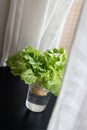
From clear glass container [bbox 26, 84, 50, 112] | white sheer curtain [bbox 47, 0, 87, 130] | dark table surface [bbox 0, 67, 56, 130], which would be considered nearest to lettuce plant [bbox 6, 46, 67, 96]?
Result: clear glass container [bbox 26, 84, 50, 112]

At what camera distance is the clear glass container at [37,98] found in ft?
3.08

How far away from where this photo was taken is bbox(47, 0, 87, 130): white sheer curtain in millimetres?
493

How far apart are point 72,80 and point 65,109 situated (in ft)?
0.24

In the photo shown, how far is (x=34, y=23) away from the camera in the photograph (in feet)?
3.78

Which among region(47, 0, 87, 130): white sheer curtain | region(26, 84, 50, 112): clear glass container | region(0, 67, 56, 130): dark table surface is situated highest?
region(47, 0, 87, 130): white sheer curtain

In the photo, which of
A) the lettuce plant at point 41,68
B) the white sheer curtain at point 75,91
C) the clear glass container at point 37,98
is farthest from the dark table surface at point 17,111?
the white sheer curtain at point 75,91

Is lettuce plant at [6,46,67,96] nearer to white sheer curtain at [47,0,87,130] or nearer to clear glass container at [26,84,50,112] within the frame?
clear glass container at [26,84,50,112]

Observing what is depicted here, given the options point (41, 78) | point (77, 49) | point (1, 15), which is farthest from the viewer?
point (1, 15)

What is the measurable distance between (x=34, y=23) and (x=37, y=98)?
41cm

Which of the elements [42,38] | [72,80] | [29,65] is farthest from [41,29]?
[72,80]

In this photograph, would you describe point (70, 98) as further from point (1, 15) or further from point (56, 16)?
point (1, 15)

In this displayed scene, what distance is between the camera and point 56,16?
44.2 inches

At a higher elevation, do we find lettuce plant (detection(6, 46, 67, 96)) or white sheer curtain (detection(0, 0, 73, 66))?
white sheer curtain (detection(0, 0, 73, 66))

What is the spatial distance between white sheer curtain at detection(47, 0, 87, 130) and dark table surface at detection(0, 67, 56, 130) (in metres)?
0.39
